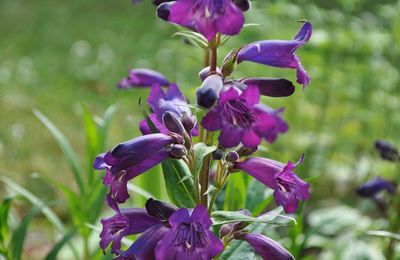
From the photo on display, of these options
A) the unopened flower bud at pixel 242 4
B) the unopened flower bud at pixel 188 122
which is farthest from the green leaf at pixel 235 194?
the unopened flower bud at pixel 242 4

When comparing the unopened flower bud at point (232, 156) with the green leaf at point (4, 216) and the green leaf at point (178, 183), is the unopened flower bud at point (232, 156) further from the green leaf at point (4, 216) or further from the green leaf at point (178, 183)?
the green leaf at point (4, 216)

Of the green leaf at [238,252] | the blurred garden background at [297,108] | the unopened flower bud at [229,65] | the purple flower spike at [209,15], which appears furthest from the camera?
the blurred garden background at [297,108]

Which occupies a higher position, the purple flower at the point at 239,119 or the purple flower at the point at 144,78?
the purple flower at the point at 239,119

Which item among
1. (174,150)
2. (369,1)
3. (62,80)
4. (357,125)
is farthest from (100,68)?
(174,150)

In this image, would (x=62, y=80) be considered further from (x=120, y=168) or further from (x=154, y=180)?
(x=120, y=168)

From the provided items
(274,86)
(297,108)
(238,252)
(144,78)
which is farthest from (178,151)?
(297,108)

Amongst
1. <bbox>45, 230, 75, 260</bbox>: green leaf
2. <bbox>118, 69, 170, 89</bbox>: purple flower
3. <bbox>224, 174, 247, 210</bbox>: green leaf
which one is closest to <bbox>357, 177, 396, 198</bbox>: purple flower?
<bbox>224, 174, 247, 210</bbox>: green leaf

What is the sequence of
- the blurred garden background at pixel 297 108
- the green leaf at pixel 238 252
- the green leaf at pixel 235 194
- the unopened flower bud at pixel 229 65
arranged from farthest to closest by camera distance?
the blurred garden background at pixel 297 108 → the green leaf at pixel 235 194 → the green leaf at pixel 238 252 → the unopened flower bud at pixel 229 65

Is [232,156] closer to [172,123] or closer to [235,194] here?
[172,123]

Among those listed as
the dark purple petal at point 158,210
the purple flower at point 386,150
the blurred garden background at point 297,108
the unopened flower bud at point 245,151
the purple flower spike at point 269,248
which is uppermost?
the unopened flower bud at point 245,151

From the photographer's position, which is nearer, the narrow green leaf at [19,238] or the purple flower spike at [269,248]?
the purple flower spike at [269,248]
